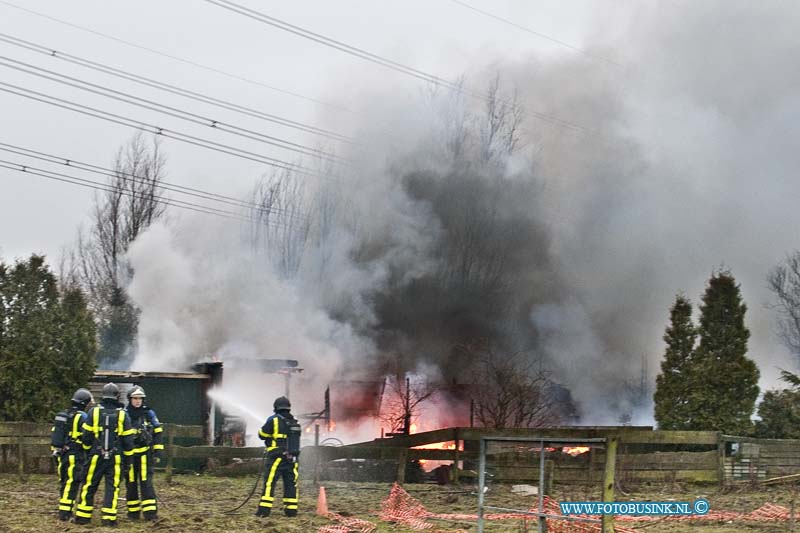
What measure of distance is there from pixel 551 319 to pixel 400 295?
684 cm

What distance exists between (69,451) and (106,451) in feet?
2.40

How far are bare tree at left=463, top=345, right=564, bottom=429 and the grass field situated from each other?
425 inches

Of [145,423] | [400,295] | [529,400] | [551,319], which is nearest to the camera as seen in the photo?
[145,423]

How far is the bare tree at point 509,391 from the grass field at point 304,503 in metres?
10.8

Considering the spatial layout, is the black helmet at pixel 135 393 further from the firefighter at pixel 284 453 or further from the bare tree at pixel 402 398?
the bare tree at pixel 402 398

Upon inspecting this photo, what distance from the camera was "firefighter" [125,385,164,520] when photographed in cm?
1429

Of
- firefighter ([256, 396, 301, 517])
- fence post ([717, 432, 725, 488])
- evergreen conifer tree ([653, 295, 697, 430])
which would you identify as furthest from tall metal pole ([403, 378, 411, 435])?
firefighter ([256, 396, 301, 517])

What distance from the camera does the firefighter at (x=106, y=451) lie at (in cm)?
1395

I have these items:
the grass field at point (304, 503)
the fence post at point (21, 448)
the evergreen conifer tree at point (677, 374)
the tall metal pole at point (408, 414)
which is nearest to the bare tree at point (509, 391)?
the tall metal pole at point (408, 414)

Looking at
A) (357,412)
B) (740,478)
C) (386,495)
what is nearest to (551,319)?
(357,412)

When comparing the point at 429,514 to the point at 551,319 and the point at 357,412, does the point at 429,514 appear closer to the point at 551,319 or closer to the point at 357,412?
the point at 357,412

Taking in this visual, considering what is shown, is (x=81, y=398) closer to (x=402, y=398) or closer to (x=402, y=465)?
(x=402, y=465)

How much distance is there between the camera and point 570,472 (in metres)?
20.6

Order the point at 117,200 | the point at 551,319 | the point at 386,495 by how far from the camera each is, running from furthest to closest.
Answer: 1. the point at 117,200
2. the point at 551,319
3. the point at 386,495
